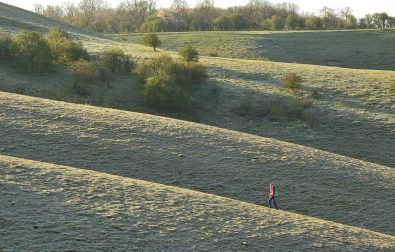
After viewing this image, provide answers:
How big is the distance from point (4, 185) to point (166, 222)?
7.07m

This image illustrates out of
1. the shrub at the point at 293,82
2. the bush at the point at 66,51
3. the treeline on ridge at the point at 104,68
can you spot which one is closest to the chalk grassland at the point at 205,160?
the treeline on ridge at the point at 104,68

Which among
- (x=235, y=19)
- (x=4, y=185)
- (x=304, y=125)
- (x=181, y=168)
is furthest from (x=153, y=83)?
(x=235, y=19)

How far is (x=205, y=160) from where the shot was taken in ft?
107

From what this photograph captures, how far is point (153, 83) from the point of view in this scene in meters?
54.1

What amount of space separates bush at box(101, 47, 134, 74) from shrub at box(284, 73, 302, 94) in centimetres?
1882

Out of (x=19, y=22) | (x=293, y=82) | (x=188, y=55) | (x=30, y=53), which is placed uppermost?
(x=19, y=22)

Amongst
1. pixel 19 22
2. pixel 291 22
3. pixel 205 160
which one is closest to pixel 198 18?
pixel 291 22

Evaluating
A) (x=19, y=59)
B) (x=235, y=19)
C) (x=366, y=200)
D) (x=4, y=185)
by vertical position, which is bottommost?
(x=366, y=200)

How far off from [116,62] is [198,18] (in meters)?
94.0

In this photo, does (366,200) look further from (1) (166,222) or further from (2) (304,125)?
(2) (304,125)

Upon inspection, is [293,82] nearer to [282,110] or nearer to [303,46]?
[282,110]

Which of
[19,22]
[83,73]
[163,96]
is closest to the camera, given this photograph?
[163,96]

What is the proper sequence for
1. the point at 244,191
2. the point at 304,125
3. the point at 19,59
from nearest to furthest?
the point at 244,191
the point at 304,125
the point at 19,59

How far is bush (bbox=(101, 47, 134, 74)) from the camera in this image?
6266 centimetres
